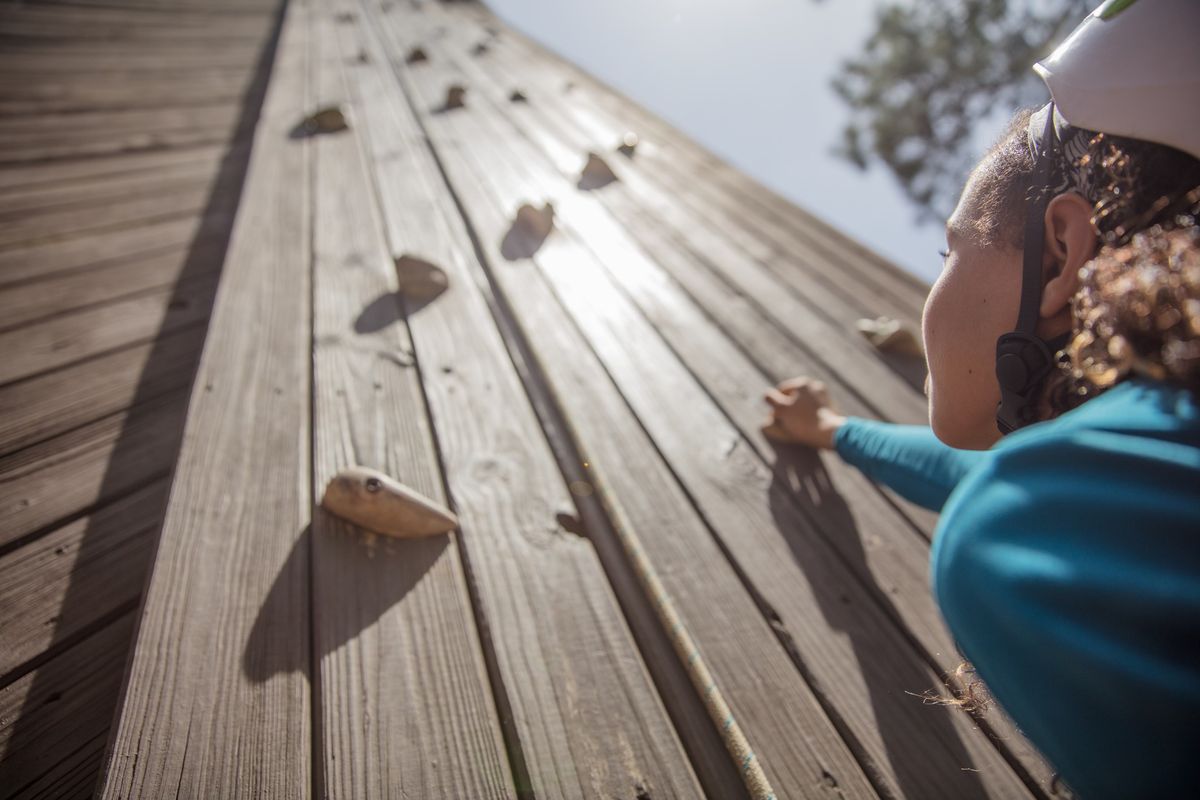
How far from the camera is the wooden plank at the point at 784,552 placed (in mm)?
992

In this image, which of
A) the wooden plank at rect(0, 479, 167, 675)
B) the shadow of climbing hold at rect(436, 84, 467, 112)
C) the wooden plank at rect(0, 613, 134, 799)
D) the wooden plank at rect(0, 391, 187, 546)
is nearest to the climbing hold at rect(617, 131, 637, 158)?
the shadow of climbing hold at rect(436, 84, 467, 112)

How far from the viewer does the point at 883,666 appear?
3.69ft

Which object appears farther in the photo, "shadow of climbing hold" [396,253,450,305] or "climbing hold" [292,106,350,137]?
"climbing hold" [292,106,350,137]

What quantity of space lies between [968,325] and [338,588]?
3.92ft

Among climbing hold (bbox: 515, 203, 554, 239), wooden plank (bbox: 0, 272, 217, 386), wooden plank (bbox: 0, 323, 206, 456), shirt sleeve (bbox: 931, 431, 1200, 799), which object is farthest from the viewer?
climbing hold (bbox: 515, 203, 554, 239)

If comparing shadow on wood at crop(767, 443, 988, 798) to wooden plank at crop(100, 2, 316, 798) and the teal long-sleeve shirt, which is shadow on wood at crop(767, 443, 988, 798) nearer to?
the teal long-sleeve shirt

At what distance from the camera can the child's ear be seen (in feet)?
2.59

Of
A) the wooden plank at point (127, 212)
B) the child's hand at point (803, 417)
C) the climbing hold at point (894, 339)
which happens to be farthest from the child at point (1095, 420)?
the wooden plank at point (127, 212)

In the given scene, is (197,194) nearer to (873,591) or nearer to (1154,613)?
(873,591)

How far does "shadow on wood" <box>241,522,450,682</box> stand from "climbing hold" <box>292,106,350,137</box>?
2868 millimetres

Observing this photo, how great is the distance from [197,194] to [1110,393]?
369 cm

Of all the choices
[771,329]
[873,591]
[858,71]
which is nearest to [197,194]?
[771,329]

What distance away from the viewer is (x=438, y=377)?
5.32 ft

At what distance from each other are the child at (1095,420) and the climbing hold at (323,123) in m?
3.37
